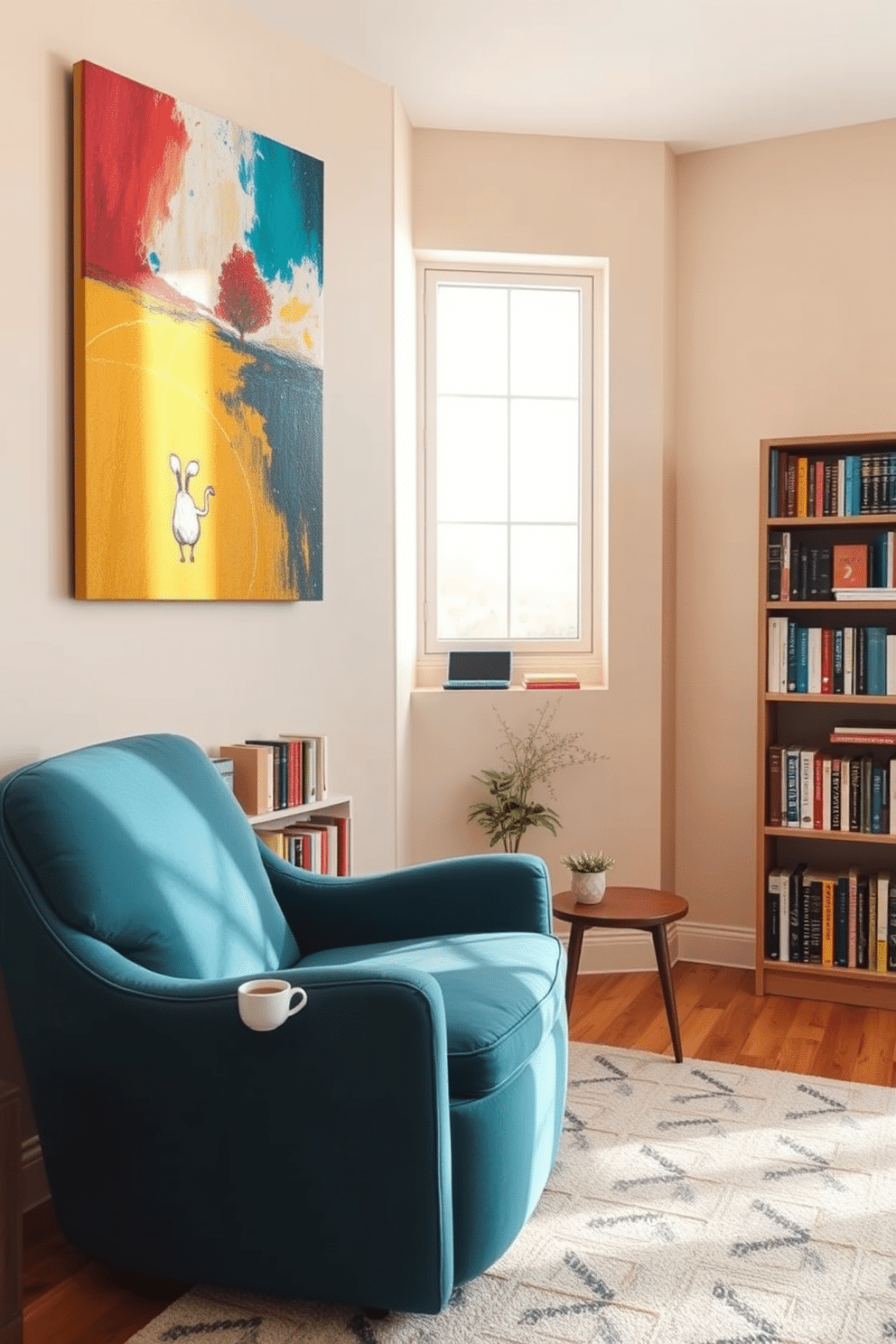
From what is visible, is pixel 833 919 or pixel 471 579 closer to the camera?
pixel 833 919

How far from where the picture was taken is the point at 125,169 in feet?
8.96

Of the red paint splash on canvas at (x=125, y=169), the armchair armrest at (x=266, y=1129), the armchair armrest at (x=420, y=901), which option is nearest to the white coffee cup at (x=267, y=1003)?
the armchair armrest at (x=266, y=1129)

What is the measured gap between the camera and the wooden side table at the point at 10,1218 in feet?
6.09

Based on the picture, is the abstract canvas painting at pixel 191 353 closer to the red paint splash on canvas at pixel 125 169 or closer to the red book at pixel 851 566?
the red paint splash on canvas at pixel 125 169

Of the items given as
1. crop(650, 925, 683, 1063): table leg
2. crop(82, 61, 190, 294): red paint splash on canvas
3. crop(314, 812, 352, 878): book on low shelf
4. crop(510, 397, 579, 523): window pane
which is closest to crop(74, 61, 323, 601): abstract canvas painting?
crop(82, 61, 190, 294): red paint splash on canvas

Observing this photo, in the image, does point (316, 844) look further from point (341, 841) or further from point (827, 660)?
point (827, 660)

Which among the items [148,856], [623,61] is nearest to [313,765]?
[148,856]

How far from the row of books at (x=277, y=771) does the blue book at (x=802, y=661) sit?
5.05 feet

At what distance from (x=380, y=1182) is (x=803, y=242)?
334 cm

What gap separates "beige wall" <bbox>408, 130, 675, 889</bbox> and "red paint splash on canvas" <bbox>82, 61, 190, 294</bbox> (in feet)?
4.24

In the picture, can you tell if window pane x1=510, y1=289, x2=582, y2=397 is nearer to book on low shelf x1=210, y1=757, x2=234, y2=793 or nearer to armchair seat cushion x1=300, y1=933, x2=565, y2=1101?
book on low shelf x1=210, y1=757, x2=234, y2=793

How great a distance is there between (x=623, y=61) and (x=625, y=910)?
7.86 feet

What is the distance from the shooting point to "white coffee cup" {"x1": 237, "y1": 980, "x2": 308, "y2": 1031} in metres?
1.88

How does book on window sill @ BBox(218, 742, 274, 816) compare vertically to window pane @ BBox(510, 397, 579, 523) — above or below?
below
